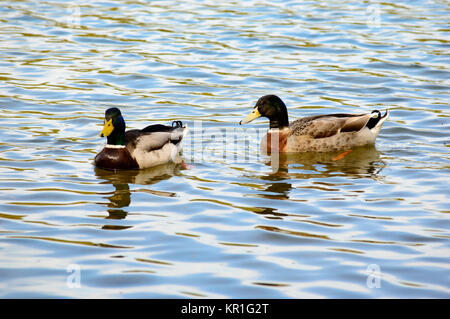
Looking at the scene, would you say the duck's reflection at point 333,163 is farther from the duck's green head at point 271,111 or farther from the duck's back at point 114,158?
the duck's back at point 114,158

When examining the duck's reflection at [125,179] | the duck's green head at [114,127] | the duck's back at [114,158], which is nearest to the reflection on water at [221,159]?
the duck's reflection at [125,179]

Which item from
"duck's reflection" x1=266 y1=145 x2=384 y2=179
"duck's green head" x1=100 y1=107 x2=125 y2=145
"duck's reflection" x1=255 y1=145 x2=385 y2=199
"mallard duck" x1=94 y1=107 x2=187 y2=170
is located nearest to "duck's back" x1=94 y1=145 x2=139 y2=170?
"mallard duck" x1=94 y1=107 x2=187 y2=170

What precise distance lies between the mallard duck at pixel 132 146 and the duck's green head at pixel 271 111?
1.33 meters

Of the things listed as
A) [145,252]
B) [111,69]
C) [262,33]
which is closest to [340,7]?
[262,33]

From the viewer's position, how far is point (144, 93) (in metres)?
13.3

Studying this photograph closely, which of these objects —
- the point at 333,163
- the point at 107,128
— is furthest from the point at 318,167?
the point at 107,128

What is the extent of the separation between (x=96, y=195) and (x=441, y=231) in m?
3.83

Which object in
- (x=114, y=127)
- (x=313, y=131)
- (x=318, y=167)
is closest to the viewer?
(x=114, y=127)

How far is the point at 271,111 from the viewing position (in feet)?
36.2

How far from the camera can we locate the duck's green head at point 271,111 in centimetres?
1099

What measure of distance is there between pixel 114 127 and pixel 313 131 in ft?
9.56

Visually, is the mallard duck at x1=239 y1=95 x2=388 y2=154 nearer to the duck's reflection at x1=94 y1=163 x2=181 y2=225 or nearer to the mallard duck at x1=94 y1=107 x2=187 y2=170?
the mallard duck at x1=94 y1=107 x2=187 y2=170

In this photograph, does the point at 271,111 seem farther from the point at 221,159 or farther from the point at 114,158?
the point at 114,158
